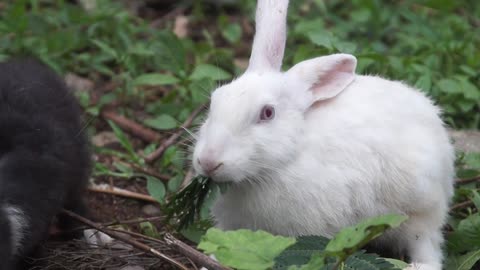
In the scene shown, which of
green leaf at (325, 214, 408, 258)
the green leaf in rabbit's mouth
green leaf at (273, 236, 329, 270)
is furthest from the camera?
the green leaf in rabbit's mouth

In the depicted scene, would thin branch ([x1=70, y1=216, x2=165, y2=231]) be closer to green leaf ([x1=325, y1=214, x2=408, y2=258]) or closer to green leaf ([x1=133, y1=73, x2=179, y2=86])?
green leaf ([x1=133, y1=73, x2=179, y2=86])

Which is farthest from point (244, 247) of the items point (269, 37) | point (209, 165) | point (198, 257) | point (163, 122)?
point (163, 122)

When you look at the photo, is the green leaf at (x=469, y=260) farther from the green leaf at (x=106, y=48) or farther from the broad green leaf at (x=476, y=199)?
the green leaf at (x=106, y=48)

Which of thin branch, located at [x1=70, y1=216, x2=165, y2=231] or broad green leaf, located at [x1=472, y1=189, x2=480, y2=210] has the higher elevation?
broad green leaf, located at [x1=472, y1=189, x2=480, y2=210]

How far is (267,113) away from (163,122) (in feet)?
5.28

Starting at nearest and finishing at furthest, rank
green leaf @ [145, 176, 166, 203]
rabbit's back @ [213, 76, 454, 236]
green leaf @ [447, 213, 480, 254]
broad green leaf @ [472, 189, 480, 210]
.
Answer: rabbit's back @ [213, 76, 454, 236] < green leaf @ [447, 213, 480, 254] < broad green leaf @ [472, 189, 480, 210] < green leaf @ [145, 176, 166, 203]

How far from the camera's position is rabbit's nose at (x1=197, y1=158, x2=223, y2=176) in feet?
13.7

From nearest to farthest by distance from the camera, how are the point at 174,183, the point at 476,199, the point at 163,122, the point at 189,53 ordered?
the point at 476,199 < the point at 174,183 < the point at 163,122 < the point at 189,53

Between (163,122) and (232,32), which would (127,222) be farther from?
(232,32)

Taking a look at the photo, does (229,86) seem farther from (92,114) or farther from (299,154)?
(92,114)

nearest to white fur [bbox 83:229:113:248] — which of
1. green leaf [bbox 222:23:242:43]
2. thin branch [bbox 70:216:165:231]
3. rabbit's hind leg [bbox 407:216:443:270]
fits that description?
thin branch [bbox 70:216:165:231]

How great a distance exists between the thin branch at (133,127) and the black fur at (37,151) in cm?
98

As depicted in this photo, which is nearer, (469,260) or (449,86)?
(469,260)

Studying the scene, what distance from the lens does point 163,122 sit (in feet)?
19.3
